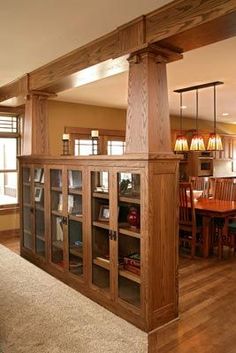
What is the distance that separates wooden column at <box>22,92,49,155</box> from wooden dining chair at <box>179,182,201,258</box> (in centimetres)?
212

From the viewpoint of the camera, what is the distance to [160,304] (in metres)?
2.72

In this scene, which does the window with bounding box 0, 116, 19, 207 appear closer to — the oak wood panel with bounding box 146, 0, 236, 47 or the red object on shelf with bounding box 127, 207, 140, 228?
the red object on shelf with bounding box 127, 207, 140, 228

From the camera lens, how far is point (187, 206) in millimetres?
4656

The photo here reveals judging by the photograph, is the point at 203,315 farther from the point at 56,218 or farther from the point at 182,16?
the point at 182,16

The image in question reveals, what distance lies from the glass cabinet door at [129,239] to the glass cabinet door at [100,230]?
0.20 m

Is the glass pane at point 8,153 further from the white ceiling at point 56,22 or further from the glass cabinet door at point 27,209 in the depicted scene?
the white ceiling at point 56,22

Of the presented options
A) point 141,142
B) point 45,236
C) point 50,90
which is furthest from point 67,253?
point 50,90

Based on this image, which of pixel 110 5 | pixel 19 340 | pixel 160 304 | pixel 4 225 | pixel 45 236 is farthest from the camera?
pixel 4 225

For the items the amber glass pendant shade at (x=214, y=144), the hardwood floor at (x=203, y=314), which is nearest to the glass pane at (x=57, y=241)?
the hardwood floor at (x=203, y=314)

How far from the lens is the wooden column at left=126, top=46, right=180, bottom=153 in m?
2.61

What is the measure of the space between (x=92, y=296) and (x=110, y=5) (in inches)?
105

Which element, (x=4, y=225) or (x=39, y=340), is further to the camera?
(x=4, y=225)

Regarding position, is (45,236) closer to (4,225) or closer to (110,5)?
(4,225)

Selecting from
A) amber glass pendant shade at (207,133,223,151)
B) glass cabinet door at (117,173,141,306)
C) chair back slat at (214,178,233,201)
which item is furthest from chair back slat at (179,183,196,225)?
glass cabinet door at (117,173,141,306)
